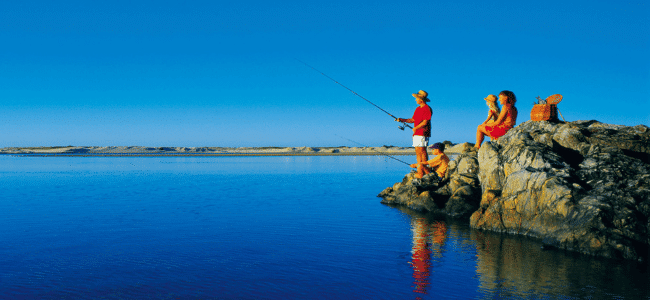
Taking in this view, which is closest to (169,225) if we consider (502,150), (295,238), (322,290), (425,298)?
(295,238)

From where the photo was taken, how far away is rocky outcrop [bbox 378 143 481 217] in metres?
13.6

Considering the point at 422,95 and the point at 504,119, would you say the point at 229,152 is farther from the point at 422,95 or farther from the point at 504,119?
the point at 504,119

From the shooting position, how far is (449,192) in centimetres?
1503

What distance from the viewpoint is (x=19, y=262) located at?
26.7 feet

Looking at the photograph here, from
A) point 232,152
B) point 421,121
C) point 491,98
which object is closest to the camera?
point 491,98

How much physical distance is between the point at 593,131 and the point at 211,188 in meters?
16.1

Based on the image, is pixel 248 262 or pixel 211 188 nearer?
pixel 248 262

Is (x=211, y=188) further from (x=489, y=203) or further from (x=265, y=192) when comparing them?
(x=489, y=203)

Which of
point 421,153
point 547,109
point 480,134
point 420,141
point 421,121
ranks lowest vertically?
point 421,153

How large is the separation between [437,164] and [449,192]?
1.80 metres

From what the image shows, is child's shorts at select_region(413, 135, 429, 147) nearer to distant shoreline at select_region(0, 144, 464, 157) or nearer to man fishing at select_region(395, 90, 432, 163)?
man fishing at select_region(395, 90, 432, 163)

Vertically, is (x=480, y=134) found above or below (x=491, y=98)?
below

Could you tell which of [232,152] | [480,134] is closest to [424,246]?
[480,134]

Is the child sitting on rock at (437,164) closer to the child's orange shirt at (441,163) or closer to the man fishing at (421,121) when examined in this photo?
the child's orange shirt at (441,163)
